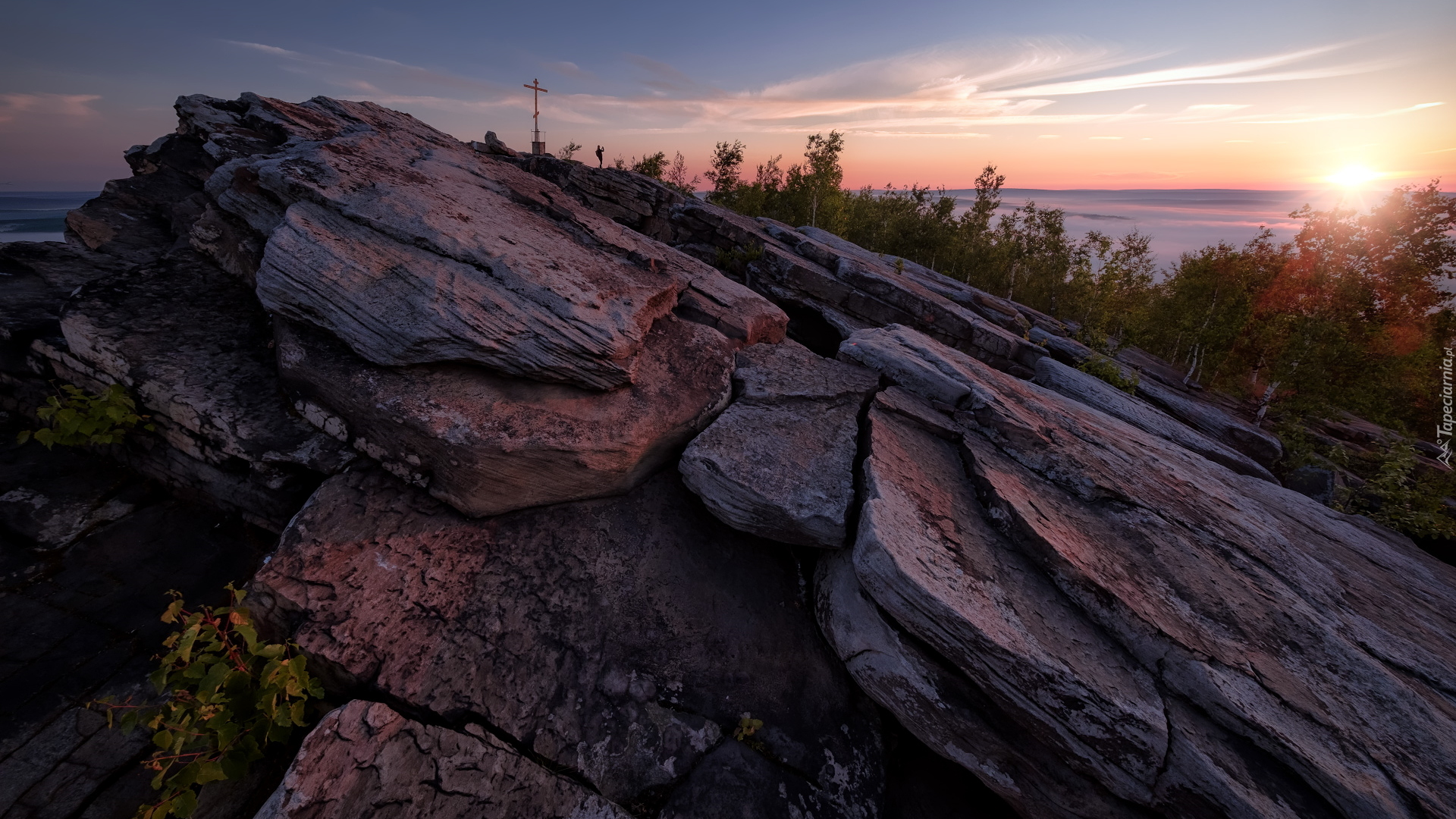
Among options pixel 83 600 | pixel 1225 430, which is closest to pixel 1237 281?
pixel 1225 430

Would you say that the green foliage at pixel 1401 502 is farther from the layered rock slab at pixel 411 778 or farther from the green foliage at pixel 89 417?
→ the green foliage at pixel 89 417

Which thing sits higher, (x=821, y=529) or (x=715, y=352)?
(x=715, y=352)

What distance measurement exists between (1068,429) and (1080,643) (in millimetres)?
5495

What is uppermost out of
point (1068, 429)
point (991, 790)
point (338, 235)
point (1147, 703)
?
point (338, 235)

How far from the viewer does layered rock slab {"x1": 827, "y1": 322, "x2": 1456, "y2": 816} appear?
558 cm

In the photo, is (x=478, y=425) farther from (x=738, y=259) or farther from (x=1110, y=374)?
(x=1110, y=374)

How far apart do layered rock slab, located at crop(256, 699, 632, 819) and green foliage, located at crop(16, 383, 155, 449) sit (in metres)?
6.79

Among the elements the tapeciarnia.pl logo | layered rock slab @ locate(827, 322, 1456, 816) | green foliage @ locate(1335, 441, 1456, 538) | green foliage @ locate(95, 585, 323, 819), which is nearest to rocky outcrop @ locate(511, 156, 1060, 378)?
green foliage @ locate(1335, 441, 1456, 538)

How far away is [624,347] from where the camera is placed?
862cm

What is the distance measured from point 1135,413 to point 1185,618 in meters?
10.2

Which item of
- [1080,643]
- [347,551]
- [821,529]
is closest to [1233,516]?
[1080,643]

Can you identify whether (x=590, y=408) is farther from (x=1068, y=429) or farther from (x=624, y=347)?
(x=1068, y=429)

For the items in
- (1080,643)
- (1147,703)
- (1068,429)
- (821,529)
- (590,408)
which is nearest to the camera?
(1147,703)

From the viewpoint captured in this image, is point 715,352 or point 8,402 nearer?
point 8,402
